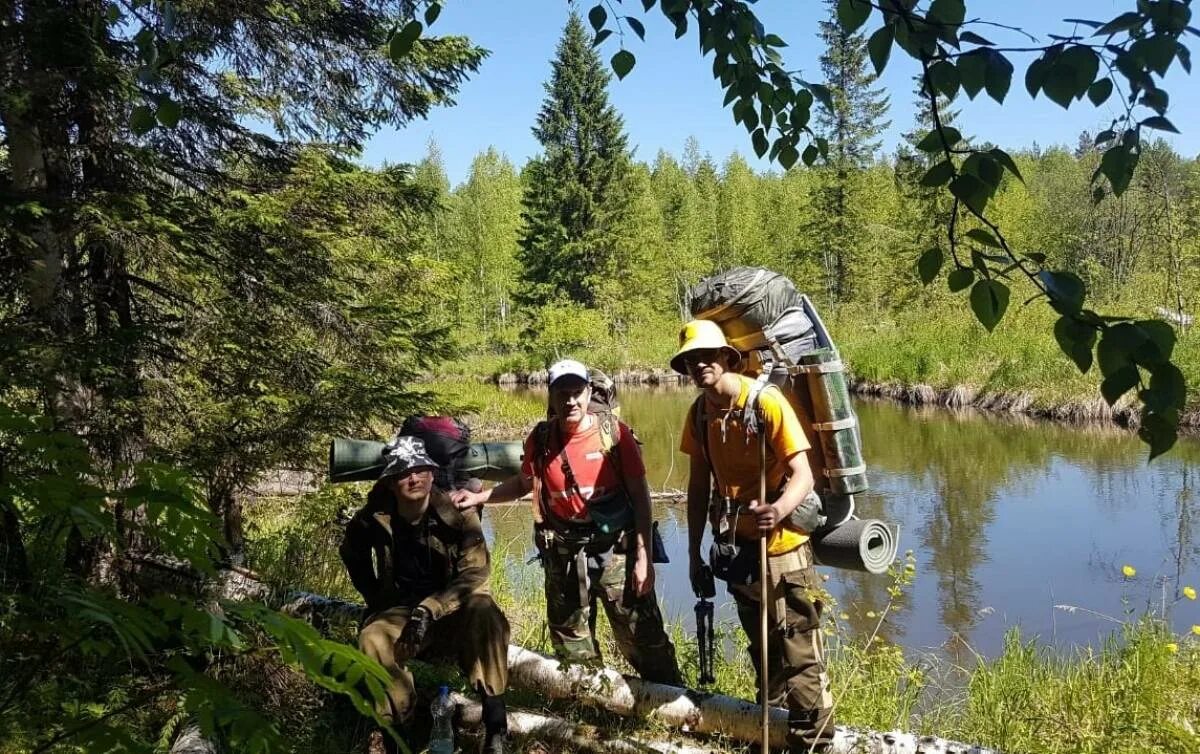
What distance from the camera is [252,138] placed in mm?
5125

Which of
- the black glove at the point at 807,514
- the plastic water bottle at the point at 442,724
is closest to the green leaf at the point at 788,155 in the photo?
the black glove at the point at 807,514

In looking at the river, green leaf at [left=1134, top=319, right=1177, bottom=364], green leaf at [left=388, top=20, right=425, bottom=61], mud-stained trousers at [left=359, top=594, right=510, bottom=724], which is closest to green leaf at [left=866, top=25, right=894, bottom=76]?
green leaf at [left=1134, top=319, right=1177, bottom=364]

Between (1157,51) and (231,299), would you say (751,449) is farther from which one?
(231,299)

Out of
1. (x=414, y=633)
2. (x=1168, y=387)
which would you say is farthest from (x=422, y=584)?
(x=1168, y=387)

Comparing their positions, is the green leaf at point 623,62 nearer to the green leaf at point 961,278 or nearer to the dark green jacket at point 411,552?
the green leaf at point 961,278

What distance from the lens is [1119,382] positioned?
3.15 ft

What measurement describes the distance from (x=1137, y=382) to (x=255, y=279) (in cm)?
458

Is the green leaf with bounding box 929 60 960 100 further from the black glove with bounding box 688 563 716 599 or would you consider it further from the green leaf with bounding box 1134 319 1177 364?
the black glove with bounding box 688 563 716 599

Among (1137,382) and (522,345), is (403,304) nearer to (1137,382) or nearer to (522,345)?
(1137,382)

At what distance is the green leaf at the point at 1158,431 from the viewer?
0.97 m

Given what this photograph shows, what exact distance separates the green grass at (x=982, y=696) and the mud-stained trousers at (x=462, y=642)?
17.2 inches

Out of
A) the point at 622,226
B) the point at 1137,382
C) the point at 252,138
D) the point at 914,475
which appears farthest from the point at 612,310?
the point at 1137,382

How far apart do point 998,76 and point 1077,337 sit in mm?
365

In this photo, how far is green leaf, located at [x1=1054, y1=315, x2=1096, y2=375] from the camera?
101 cm
